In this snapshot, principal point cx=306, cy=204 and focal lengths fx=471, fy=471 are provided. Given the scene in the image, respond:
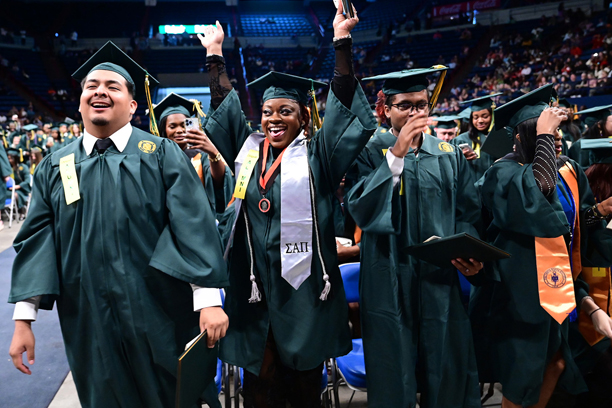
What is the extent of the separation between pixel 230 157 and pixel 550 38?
1947 centimetres

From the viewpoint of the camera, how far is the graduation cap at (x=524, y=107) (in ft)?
7.23

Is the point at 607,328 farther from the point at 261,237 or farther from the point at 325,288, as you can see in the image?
the point at 261,237

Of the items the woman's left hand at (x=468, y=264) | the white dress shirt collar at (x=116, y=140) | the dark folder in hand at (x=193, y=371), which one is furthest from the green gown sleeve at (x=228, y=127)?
the woman's left hand at (x=468, y=264)

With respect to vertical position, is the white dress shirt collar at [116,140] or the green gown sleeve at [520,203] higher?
the white dress shirt collar at [116,140]

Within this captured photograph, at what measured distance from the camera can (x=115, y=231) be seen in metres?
1.69

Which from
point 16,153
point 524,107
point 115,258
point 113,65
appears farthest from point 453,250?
point 16,153

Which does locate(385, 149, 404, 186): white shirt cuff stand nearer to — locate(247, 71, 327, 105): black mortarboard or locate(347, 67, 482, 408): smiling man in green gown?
locate(347, 67, 482, 408): smiling man in green gown

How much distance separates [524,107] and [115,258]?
1.95m

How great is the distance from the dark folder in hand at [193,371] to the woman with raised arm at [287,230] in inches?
14.1

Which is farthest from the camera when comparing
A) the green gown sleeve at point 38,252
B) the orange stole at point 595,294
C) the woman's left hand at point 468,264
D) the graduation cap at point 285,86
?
the orange stole at point 595,294

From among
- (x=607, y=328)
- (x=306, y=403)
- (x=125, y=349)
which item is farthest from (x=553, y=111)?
(x=125, y=349)

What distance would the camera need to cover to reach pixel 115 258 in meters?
1.69

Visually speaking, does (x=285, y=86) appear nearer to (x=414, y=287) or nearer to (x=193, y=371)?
(x=414, y=287)

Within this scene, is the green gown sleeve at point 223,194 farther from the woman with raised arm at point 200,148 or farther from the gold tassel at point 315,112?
the gold tassel at point 315,112
